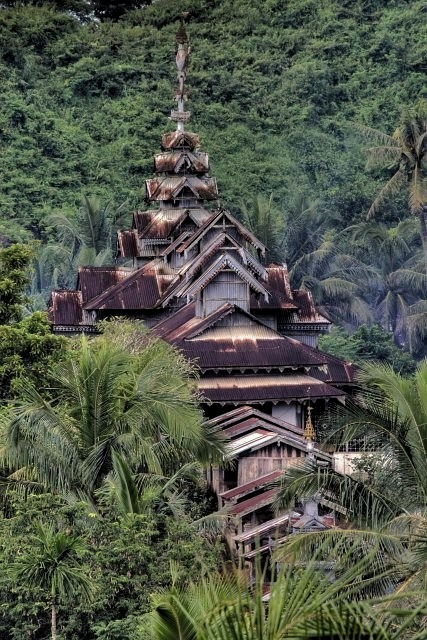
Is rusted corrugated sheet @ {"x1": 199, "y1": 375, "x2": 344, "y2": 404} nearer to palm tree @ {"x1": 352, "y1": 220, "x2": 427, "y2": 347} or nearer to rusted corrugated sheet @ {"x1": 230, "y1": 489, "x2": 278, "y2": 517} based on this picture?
rusted corrugated sheet @ {"x1": 230, "y1": 489, "x2": 278, "y2": 517}

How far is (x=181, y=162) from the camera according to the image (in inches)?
2135

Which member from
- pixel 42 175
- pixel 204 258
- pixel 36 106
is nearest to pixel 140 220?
pixel 204 258

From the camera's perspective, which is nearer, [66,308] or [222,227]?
[222,227]

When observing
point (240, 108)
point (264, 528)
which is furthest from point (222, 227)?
point (240, 108)

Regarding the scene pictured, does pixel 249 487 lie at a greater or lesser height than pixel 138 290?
lesser

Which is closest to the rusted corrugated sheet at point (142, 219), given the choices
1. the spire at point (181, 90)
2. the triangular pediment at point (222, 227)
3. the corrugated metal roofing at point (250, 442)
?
the spire at point (181, 90)

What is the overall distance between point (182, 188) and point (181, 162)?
41.5 inches

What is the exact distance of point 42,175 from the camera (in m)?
98.4

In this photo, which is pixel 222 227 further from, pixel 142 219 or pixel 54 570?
pixel 54 570

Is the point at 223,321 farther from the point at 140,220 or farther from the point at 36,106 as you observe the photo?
the point at 36,106

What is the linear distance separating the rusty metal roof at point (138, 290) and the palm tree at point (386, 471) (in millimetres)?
26526

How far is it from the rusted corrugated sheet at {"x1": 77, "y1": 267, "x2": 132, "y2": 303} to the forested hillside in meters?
28.3

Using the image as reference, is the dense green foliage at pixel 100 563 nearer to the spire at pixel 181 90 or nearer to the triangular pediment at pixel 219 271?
the triangular pediment at pixel 219 271

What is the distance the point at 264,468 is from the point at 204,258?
13280mm
